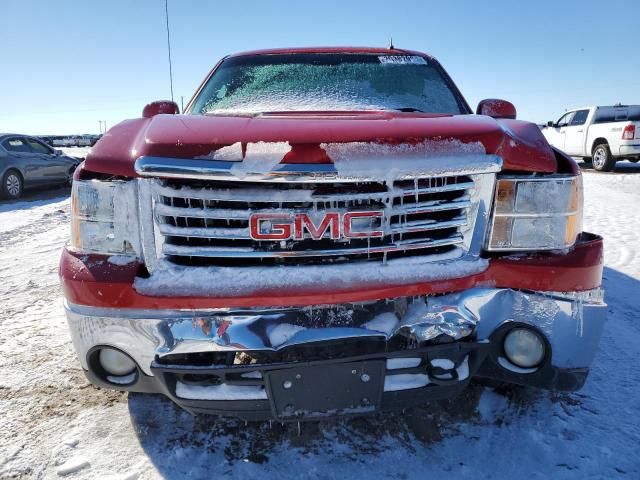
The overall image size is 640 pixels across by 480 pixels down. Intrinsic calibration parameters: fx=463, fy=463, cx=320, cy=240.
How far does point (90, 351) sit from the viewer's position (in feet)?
5.72

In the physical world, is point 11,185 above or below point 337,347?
below

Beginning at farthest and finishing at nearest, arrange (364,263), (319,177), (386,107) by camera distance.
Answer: (386,107) → (364,263) → (319,177)

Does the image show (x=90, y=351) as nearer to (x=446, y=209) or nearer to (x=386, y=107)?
(x=446, y=209)

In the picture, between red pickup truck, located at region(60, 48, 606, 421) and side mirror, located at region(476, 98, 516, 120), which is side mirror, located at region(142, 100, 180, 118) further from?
side mirror, located at region(476, 98, 516, 120)

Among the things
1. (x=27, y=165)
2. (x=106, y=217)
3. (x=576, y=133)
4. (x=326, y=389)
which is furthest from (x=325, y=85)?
(x=576, y=133)

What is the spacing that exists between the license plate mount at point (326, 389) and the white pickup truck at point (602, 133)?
1324 cm

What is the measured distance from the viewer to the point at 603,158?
12.9 m

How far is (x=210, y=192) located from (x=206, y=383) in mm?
694

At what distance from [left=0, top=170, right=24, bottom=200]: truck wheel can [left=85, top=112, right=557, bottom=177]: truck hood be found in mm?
9538

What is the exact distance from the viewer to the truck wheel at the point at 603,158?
12680 millimetres

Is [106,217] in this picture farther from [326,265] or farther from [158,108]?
[158,108]

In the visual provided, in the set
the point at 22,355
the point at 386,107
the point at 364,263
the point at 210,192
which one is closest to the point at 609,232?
the point at 386,107

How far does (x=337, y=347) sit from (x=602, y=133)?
1380 cm

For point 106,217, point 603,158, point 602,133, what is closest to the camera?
point 106,217
